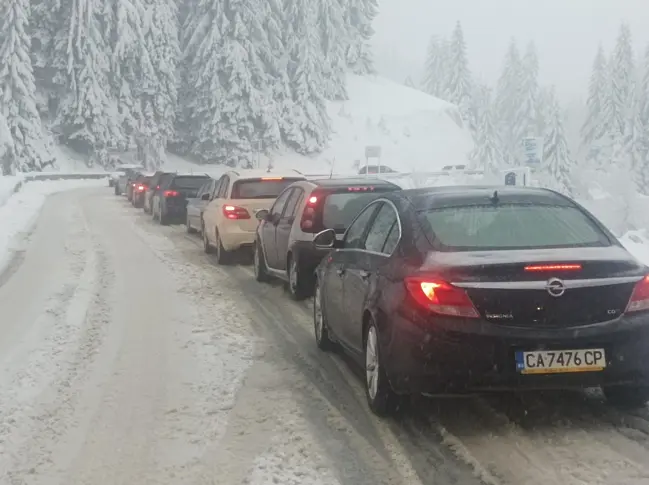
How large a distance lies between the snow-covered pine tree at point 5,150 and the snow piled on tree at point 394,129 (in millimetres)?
24475

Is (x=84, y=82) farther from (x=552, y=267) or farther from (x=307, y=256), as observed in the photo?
(x=552, y=267)

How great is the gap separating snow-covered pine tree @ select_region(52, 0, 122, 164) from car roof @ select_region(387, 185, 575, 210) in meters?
62.7

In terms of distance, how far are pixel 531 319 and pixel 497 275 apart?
0.33 m

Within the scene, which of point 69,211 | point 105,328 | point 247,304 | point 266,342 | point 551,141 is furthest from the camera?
point 551,141

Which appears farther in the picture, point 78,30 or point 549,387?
point 78,30

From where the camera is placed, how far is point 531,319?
511cm

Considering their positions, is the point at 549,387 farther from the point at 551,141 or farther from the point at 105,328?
the point at 551,141

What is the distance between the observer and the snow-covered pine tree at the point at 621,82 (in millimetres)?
85375

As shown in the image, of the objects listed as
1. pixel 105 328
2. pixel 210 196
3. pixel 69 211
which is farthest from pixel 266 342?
pixel 69 211

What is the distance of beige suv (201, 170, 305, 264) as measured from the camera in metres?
14.8

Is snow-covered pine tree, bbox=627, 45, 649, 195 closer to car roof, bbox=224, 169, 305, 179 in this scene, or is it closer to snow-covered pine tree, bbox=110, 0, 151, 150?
snow-covered pine tree, bbox=110, 0, 151, 150

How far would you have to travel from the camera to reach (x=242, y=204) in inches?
589

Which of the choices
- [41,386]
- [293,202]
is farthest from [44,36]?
[41,386]

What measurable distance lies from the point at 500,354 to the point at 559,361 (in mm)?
367
